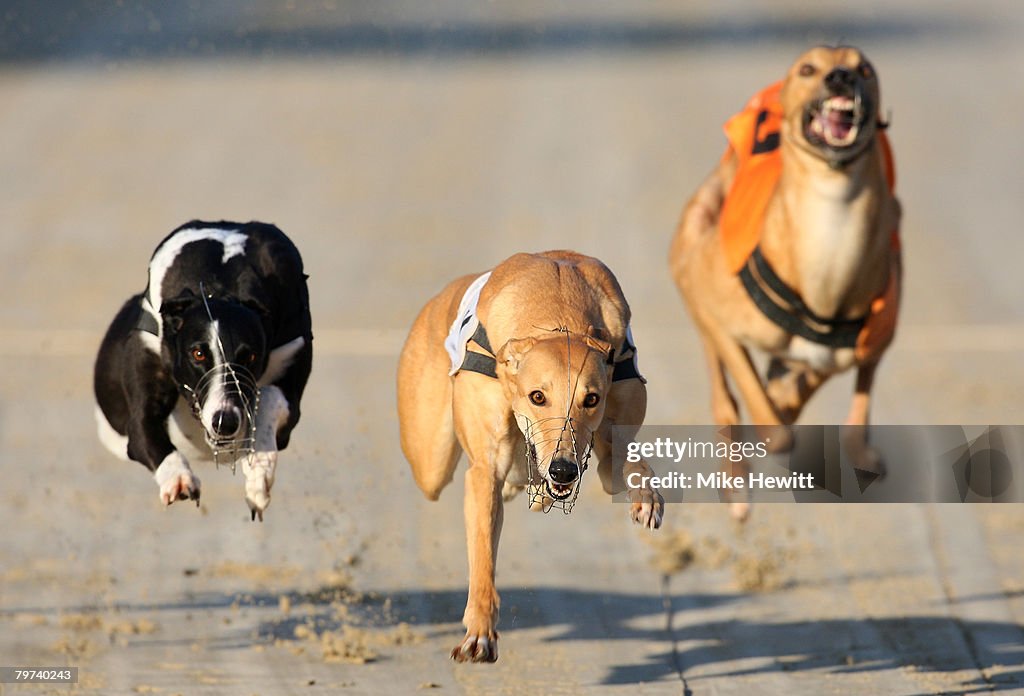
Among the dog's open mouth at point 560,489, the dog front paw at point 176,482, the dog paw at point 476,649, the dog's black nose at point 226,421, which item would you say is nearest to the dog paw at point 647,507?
the dog's open mouth at point 560,489

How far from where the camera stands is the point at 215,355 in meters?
3.99

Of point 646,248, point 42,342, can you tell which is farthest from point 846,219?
point 646,248

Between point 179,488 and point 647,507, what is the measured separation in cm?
115

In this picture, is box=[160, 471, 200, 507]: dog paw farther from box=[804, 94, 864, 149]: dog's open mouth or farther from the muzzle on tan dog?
box=[804, 94, 864, 149]: dog's open mouth

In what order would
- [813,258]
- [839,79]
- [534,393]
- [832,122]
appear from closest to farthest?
[534,393] → [839,79] → [832,122] → [813,258]

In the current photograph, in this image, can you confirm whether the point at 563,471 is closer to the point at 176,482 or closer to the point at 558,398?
the point at 558,398

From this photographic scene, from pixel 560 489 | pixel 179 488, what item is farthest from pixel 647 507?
pixel 179 488

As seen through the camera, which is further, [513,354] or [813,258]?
[813,258]

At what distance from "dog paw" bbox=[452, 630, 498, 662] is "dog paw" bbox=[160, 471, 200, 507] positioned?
0.81 m

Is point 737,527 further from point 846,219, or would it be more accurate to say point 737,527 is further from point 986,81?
point 986,81

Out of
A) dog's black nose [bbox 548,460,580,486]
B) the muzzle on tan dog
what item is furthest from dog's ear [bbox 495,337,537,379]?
dog's black nose [bbox 548,460,580,486]

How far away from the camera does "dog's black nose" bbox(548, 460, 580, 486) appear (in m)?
3.47

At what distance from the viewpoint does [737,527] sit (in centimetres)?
714

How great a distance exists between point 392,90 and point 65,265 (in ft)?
21.7
